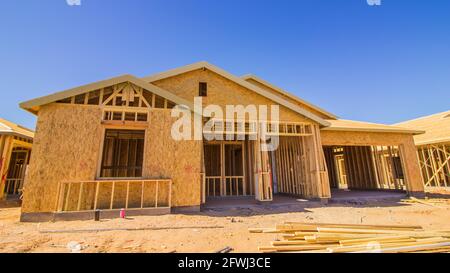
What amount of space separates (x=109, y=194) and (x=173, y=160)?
2.54m

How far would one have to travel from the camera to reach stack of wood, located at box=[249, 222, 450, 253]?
3611mm

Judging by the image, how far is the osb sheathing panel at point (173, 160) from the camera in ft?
25.1

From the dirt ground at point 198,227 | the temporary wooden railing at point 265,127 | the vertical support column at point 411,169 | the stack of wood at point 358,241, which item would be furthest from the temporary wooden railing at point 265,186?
the vertical support column at point 411,169

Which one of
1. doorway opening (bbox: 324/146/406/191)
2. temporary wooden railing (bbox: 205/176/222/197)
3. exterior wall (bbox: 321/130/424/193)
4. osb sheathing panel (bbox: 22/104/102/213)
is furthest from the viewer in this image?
doorway opening (bbox: 324/146/406/191)

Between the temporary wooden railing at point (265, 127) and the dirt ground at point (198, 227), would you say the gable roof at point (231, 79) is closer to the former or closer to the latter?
the temporary wooden railing at point (265, 127)

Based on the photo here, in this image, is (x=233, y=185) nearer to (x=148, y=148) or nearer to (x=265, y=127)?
(x=265, y=127)

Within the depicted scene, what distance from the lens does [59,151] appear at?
6.92 meters

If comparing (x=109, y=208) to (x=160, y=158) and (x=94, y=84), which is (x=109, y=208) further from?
(x=94, y=84)

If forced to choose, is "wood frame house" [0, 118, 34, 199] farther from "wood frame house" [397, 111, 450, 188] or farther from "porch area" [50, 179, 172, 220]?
"wood frame house" [397, 111, 450, 188]

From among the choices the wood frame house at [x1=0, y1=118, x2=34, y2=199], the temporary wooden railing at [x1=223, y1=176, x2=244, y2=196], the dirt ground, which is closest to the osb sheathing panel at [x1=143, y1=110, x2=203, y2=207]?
the dirt ground

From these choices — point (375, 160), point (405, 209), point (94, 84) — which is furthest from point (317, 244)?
point (375, 160)

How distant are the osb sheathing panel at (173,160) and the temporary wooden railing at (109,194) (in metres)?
0.33

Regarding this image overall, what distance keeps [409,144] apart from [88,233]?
16.2 m

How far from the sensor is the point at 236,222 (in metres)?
6.44
